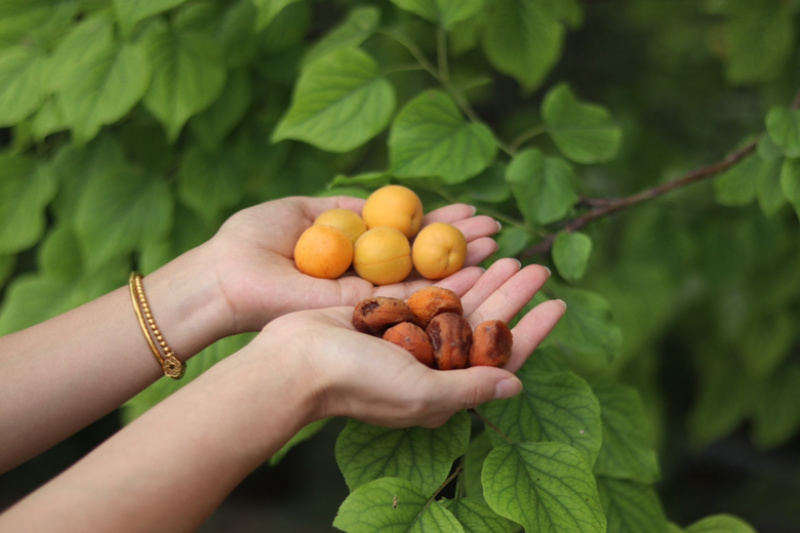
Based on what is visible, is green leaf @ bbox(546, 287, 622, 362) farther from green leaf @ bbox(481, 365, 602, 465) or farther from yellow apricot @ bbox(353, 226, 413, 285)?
yellow apricot @ bbox(353, 226, 413, 285)

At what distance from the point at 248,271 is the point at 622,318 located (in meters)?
1.24

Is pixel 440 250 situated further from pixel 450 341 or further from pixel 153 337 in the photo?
pixel 153 337

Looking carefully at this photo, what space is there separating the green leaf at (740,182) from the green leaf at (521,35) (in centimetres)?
71

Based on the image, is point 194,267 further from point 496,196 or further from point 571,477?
point 571,477

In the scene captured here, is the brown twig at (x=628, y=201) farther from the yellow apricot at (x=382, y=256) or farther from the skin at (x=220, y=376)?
the yellow apricot at (x=382, y=256)

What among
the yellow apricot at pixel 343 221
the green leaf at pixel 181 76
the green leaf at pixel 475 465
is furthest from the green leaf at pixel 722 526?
the green leaf at pixel 181 76

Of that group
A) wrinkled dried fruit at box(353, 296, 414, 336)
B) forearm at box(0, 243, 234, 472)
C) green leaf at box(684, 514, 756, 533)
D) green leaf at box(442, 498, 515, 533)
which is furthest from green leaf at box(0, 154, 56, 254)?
green leaf at box(684, 514, 756, 533)

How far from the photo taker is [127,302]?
1.65 metres

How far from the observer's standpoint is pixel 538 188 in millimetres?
1698

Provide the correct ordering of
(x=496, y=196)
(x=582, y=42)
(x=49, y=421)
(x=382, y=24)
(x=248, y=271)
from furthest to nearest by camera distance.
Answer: (x=582, y=42) < (x=382, y=24) < (x=496, y=196) < (x=248, y=271) < (x=49, y=421)

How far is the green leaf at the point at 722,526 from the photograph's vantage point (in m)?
1.42

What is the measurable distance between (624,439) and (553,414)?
1.05 ft

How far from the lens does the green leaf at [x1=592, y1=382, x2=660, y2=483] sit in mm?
1535

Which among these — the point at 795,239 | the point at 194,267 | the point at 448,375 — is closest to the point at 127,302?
the point at 194,267
